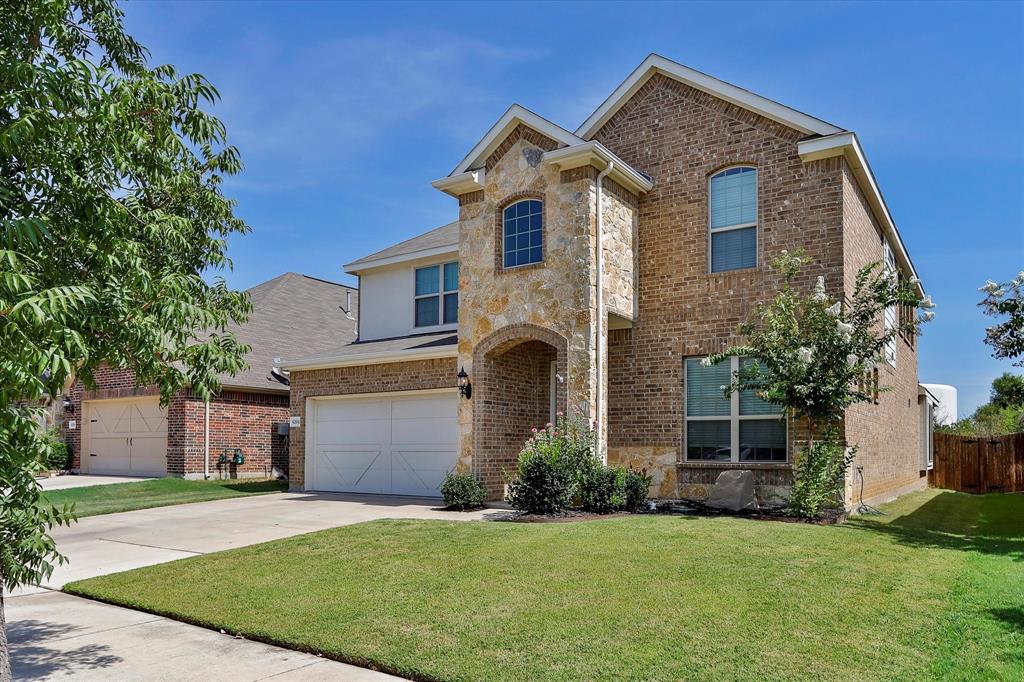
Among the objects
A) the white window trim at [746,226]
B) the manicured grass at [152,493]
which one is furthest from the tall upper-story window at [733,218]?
the manicured grass at [152,493]

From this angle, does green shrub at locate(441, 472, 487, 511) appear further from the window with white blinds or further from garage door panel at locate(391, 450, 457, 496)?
the window with white blinds

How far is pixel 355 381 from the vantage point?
1855 centimetres

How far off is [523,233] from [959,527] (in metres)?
8.99

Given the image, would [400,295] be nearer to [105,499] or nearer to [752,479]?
[105,499]

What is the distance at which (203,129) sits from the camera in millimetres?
6465

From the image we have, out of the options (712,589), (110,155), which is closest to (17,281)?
(110,155)

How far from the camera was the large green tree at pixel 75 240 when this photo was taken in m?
4.21

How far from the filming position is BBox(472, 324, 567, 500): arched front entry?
14750 mm

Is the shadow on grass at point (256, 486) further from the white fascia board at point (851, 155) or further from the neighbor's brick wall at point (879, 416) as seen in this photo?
the white fascia board at point (851, 155)

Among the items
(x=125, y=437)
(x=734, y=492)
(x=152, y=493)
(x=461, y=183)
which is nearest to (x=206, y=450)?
(x=152, y=493)

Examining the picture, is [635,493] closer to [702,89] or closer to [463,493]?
[463,493]

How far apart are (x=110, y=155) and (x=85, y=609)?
5145 millimetres

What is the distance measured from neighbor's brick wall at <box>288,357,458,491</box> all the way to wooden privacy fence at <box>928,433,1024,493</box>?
18.2 metres

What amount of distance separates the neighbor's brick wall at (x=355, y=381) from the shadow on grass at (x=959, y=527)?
28.7ft
